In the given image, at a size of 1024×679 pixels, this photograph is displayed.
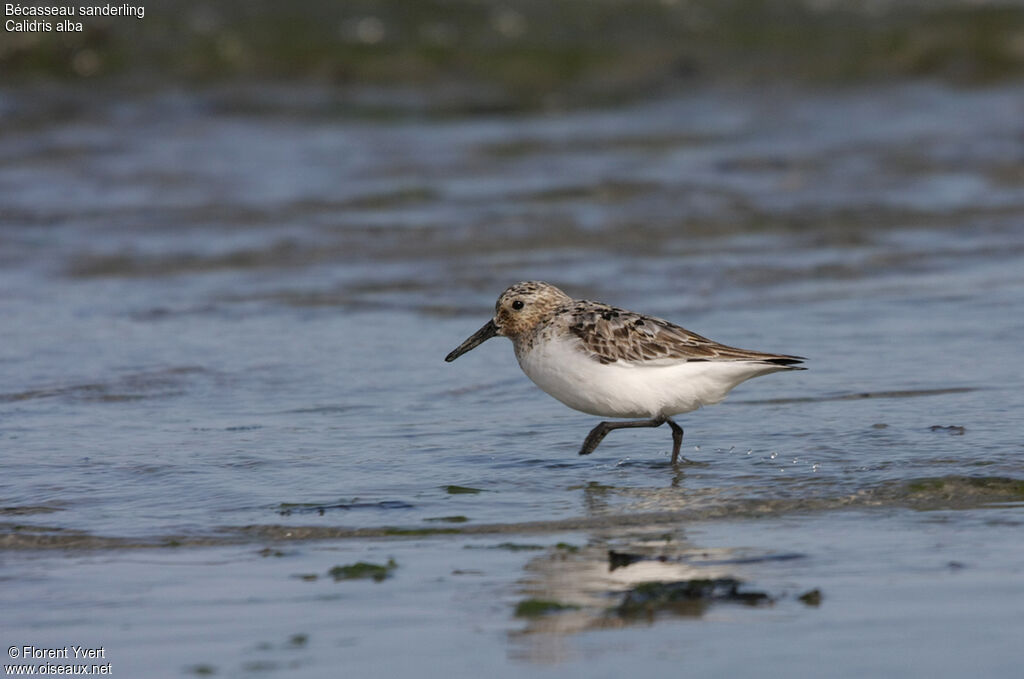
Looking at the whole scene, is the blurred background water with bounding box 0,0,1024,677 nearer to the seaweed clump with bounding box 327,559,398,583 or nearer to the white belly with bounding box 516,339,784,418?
the seaweed clump with bounding box 327,559,398,583

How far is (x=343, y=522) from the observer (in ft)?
18.8

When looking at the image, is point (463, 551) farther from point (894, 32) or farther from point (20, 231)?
point (894, 32)

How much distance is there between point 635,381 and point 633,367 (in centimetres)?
7

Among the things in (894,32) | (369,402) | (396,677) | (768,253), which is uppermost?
(894,32)

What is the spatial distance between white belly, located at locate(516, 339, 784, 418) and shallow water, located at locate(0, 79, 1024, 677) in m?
0.29

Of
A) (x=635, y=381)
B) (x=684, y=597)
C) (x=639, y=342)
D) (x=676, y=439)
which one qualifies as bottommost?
(x=684, y=597)

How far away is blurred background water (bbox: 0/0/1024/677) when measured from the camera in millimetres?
4664

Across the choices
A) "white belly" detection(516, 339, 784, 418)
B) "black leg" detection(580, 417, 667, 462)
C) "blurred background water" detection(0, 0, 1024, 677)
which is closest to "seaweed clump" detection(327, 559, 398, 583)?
"blurred background water" detection(0, 0, 1024, 677)

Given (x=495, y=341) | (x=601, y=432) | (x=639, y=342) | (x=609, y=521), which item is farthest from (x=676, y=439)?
(x=495, y=341)

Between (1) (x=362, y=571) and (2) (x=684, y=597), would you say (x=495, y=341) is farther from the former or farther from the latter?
(2) (x=684, y=597)

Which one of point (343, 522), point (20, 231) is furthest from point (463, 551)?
point (20, 231)

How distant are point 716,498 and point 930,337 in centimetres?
347

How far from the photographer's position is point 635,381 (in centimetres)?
659

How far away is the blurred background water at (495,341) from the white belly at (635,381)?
29 cm
